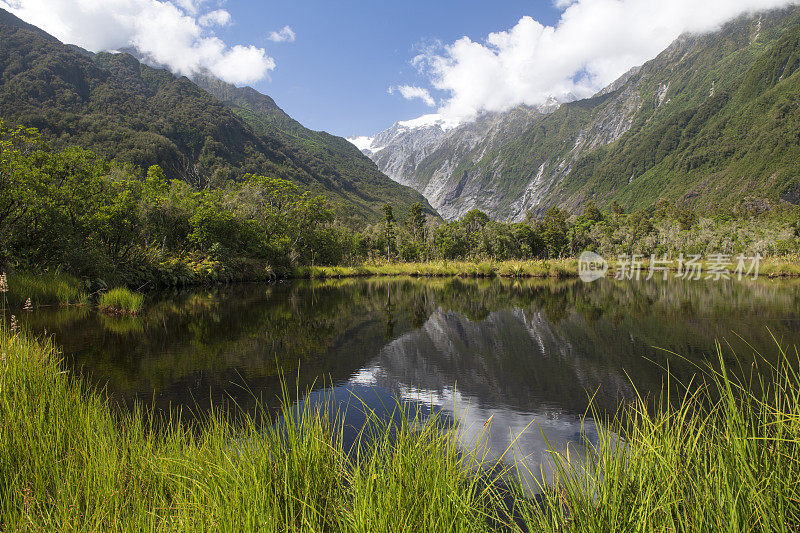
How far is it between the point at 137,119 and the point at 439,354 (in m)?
121

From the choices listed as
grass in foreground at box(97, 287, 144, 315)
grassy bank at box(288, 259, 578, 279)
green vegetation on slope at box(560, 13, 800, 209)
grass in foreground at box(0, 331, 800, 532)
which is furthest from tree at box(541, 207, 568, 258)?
green vegetation on slope at box(560, 13, 800, 209)

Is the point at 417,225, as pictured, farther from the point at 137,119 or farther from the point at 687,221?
the point at 137,119

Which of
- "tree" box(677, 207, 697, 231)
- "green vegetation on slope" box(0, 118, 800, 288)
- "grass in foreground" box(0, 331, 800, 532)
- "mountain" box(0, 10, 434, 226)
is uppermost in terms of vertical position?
"mountain" box(0, 10, 434, 226)

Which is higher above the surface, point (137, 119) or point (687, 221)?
point (137, 119)

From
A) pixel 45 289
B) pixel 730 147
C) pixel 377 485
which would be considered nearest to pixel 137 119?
pixel 45 289

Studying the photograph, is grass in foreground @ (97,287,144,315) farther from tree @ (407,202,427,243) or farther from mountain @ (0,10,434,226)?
mountain @ (0,10,434,226)

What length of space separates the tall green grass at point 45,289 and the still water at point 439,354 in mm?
1070

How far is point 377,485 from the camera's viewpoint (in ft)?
6.30

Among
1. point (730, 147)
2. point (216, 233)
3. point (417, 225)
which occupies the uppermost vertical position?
point (730, 147)

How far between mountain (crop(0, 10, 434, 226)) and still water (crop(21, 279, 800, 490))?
5377cm

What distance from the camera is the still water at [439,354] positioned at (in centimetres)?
521

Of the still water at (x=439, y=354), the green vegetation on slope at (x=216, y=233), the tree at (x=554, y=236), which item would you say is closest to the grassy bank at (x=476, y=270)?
the green vegetation on slope at (x=216, y=233)

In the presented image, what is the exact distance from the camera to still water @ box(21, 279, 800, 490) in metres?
5.21

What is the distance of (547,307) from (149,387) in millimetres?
13721
